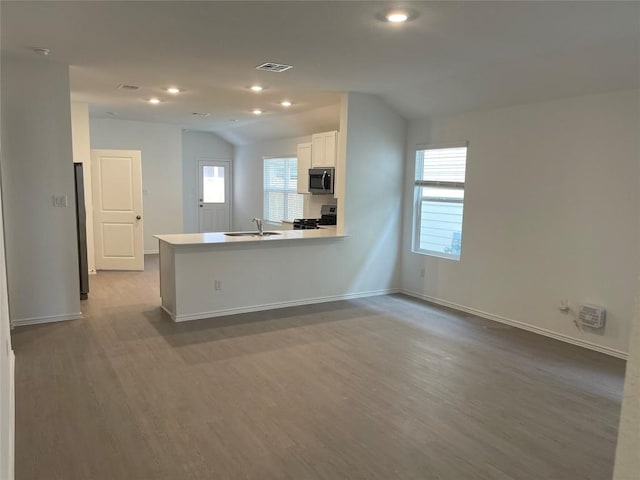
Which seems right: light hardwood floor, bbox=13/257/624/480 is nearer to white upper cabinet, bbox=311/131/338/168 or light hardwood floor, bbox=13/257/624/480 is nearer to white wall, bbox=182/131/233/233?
white upper cabinet, bbox=311/131/338/168

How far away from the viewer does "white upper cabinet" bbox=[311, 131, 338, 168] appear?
6.57m

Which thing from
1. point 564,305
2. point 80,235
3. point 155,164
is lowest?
point 564,305

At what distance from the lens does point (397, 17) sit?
3.04 m

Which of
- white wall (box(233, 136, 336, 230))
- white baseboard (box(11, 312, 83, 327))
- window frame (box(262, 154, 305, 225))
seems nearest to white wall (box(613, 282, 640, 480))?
white baseboard (box(11, 312, 83, 327))

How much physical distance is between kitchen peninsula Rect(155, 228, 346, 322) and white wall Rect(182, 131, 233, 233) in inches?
205

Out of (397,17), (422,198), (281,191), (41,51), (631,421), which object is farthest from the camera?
(281,191)

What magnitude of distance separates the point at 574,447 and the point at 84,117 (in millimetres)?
7276

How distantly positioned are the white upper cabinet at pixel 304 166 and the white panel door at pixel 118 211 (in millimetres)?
2681

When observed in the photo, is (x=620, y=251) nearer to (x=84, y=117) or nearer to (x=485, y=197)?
(x=485, y=197)

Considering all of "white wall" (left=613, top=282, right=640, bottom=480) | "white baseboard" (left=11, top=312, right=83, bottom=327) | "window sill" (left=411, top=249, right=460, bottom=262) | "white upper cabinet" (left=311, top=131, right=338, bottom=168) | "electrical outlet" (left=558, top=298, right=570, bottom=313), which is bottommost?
"white baseboard" (left=11, top=312, right=83, bottom=327)

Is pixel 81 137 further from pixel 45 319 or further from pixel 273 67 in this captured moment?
pixel 273 67

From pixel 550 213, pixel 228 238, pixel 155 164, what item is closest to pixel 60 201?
pixel 228 238

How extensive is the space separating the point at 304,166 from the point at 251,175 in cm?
312

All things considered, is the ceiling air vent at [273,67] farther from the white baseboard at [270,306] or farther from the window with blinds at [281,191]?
the window with blinds at [281,191]
